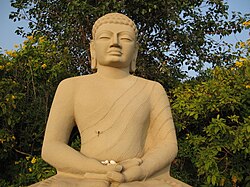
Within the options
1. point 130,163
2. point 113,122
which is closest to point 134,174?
point 130,163

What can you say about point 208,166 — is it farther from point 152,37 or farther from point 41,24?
point 41,24

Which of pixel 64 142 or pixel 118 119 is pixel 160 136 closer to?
pixel 118 119

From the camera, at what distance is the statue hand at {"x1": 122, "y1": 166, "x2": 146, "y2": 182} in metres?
3.37

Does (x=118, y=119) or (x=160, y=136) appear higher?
(x=118, y=119)

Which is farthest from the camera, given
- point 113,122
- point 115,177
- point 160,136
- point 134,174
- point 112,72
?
point 112,72

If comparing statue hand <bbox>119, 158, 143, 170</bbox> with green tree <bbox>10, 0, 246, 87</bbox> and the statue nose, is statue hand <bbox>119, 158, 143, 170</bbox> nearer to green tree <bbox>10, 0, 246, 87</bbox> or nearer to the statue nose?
the statue nose

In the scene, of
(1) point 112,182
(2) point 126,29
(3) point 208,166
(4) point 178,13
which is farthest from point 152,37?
(1) point 112,182

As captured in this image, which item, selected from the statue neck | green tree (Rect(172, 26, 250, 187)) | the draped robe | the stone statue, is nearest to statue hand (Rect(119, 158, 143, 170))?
the stone statue

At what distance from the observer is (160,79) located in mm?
7535

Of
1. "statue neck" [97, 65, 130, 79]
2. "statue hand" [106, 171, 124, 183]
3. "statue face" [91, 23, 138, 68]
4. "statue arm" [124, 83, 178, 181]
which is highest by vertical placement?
"statue face" [91, 23, 138, 68]

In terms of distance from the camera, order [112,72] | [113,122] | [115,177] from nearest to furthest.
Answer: [115,177], [113,122], [112,72]

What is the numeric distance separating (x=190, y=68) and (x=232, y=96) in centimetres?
251

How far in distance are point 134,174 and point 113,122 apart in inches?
23.6

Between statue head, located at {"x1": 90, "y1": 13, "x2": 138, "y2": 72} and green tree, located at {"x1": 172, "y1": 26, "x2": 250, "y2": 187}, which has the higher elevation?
statue head, located at {"x1": 90, "y1": 13, "x2": 138, "y2": 72}
